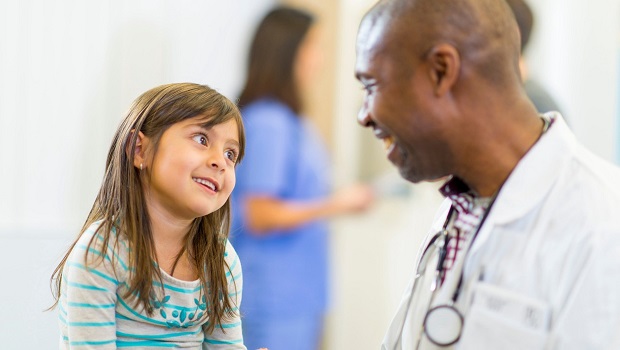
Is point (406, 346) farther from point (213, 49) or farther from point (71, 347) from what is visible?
point (213, 49)

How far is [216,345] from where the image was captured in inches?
48.6

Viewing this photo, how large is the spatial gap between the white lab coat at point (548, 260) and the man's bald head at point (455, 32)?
0.13 metres

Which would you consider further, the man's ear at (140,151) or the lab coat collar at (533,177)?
the man's ear at (140,151)

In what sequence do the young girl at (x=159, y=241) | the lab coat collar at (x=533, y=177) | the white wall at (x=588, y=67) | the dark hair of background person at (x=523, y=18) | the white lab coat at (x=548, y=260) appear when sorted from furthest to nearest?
1. the white wall at (x=588, y=67)
2. the dark hair of background person at (x=523, y=18)
3. the young girl at (x=159, y=241)
4. the lab coat collar at (x=533, y=177)
5. the white lab coat at (x=548, y=260)

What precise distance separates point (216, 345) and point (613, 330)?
61 cm

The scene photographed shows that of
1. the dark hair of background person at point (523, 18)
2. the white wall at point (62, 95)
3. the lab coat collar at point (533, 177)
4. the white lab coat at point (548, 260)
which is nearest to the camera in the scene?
the white lab coat at point (548, 260)

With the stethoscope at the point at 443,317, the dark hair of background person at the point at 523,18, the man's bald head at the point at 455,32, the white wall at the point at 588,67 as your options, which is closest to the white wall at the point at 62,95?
the dark hair of background person at the point at 523,18

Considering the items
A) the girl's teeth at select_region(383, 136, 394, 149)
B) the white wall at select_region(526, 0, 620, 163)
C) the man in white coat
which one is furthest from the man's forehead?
the white wall at select_region(526, 0, 620, 163)

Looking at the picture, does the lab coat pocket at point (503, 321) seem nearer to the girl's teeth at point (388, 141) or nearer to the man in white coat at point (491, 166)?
the man in white coat at point (491, 166)

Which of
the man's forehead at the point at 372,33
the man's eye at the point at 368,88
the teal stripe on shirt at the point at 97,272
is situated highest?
the man's forehead at the point at 372,33

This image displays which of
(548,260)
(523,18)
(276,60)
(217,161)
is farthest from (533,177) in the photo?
(276,60)

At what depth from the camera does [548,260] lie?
0.95 meters

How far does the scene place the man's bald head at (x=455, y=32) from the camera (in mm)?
982

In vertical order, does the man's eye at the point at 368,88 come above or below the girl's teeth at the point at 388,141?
above
